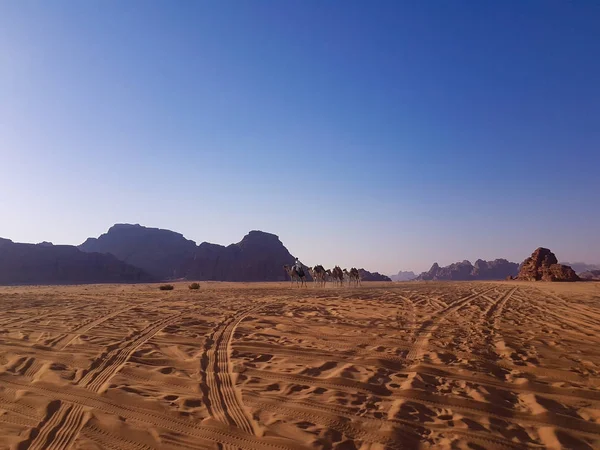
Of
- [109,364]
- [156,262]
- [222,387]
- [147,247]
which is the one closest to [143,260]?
[156,262]

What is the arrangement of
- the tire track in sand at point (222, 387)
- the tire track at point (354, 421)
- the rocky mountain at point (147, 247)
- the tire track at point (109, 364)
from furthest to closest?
the rocky mountain at point (147, 247)
the tire track at point (109, 364)
the tire track in sand at point (222, 387)
the tire track at point (354, 421)

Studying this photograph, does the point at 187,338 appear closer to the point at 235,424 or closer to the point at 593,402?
the point at 235,424

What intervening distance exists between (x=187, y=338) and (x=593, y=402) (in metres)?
7.37

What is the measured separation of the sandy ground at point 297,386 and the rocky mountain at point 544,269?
4087cm

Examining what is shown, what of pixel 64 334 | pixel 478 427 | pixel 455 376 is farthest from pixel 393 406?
pixel 64 334

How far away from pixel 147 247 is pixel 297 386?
4344 inches

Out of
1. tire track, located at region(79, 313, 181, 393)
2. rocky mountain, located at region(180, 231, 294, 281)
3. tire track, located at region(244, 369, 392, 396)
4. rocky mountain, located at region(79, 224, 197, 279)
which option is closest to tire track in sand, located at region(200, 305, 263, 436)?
tire track, located at region(244, 369, 392, 396)

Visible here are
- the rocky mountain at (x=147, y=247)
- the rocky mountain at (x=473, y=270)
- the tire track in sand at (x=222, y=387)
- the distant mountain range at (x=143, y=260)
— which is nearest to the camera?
the tire track in sand at (x=222, y=387)

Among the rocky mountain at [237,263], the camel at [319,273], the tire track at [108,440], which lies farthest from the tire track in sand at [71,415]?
the rocky mountain at [237,263]

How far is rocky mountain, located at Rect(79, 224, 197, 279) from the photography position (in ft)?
321

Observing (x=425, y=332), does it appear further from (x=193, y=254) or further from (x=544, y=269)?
(x=193, y=254)

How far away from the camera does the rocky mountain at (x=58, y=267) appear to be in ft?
217

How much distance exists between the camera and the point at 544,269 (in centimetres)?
4834

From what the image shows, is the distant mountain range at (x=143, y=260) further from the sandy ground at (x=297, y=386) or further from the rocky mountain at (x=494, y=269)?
the sandy ground at (x=297, y=386)
